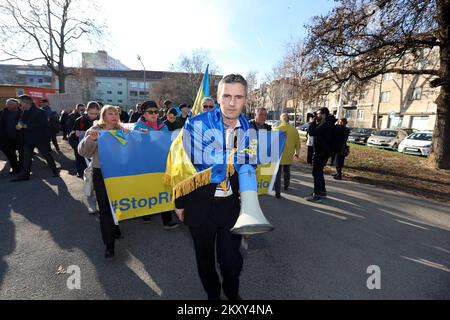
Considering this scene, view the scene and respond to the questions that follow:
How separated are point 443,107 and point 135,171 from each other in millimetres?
11123

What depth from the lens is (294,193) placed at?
616 centimetres

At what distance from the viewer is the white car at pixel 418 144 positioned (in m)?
13.9

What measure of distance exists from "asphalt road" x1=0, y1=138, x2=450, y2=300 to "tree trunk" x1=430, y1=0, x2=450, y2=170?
511cm

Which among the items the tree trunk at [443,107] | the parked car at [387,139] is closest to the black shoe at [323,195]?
the tree trunk at [443,107]

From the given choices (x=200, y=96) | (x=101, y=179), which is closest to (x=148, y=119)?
(x=101, y=179)

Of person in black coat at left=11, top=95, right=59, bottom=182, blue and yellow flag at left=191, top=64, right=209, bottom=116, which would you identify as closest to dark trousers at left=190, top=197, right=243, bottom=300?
blue and yellow flag at left=191, top=64, right=209, bottom=116

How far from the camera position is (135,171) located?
12.4ft

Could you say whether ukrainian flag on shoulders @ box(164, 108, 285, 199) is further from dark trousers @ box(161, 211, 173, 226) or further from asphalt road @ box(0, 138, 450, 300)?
dark trousers @ box(161, 211, 173, 226)

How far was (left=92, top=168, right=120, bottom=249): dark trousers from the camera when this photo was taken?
3178 mm

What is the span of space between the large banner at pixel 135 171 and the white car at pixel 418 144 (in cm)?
1562

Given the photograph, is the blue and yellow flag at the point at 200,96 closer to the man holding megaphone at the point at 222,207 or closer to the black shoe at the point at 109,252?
the black shoe at the point at 109,252

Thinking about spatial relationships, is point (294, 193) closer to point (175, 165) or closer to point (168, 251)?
point (168, 251)

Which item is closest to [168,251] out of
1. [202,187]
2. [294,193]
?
[202,187]
